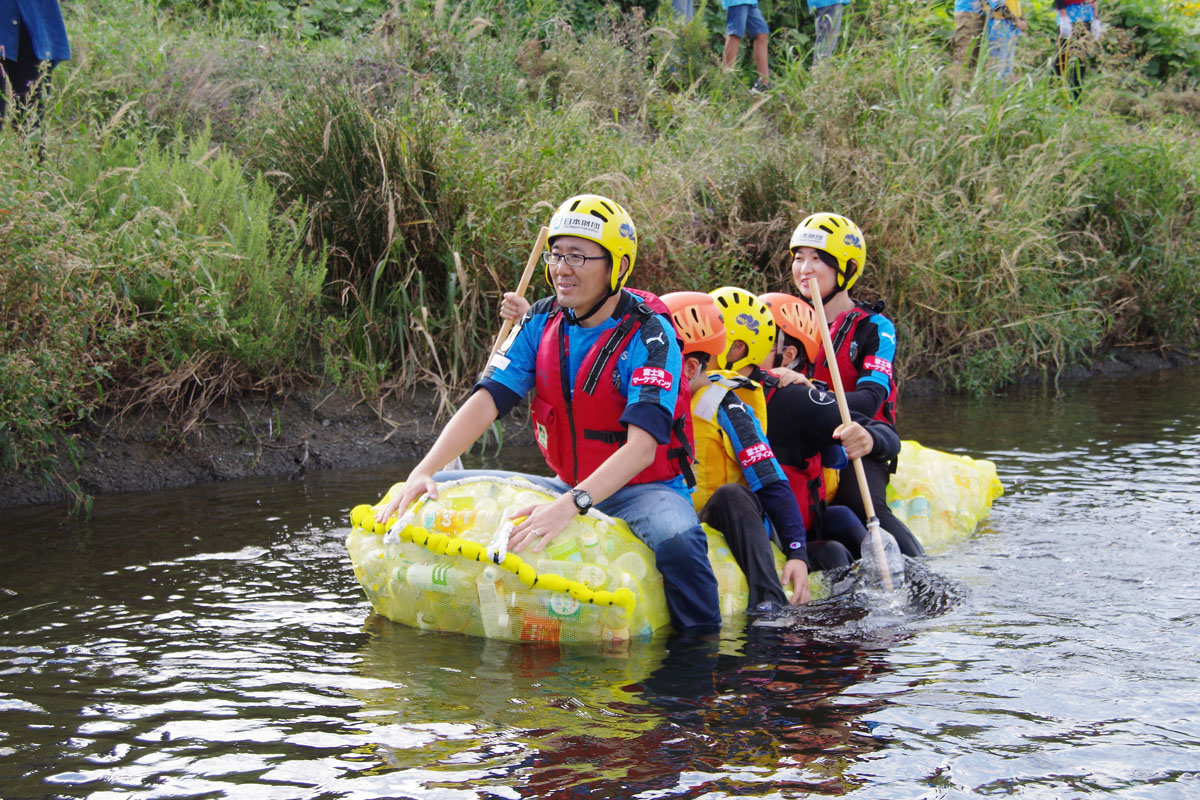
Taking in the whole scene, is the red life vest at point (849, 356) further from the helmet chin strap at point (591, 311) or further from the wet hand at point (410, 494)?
the wet hand at point (410, 494)

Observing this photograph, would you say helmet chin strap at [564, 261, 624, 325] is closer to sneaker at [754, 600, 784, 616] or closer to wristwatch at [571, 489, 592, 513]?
wristwatch at [571, 489, 592, 513]

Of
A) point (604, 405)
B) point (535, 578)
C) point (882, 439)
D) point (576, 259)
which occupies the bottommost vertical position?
point (535, 578)

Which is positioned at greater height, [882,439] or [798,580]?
[882,439]

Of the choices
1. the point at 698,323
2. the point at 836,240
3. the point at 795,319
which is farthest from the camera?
the point at 836,240

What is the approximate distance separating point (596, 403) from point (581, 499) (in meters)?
0.45

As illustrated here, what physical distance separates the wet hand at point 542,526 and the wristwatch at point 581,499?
0.03m

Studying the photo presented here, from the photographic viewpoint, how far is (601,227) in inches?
196

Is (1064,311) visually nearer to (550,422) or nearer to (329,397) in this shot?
(329,397)

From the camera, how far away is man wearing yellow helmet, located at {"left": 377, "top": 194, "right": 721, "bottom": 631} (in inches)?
191

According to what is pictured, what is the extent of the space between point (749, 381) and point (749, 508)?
1.88ft

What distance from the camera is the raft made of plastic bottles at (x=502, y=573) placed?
4828mm

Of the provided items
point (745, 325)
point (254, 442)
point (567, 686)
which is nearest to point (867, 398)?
point (745, 325)

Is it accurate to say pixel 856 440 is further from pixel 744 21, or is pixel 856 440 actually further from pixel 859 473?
pixel 744 21

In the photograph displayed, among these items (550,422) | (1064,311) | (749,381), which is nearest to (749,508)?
(749,381)
